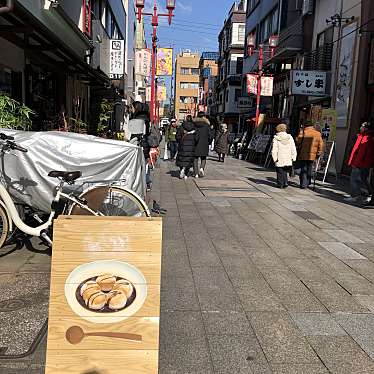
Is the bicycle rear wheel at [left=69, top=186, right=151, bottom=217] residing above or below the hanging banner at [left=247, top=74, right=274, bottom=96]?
below

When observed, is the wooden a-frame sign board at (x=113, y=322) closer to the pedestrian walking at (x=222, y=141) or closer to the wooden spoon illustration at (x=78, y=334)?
the wooden spoon illustration at (x=78, y=334)

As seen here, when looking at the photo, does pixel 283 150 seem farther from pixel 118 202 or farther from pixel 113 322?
pixel 113 322

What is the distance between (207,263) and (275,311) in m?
1.36

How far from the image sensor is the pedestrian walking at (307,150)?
1116 cm

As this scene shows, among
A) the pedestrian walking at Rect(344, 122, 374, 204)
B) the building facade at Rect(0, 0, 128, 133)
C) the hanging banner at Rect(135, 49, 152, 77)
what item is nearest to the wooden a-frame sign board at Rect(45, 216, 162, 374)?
the building facade at Rect(0, 0, 128, 133)

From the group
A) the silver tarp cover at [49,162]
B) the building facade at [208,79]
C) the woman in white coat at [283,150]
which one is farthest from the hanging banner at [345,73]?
the building facade at [208,79]

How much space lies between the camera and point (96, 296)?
88.6 inches

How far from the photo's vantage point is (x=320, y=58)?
17266mm

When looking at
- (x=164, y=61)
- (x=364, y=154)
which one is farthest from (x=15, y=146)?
(x=164, y=61)

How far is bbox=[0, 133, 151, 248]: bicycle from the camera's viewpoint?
14.4 ft

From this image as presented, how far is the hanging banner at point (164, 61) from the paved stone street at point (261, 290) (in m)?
14.4

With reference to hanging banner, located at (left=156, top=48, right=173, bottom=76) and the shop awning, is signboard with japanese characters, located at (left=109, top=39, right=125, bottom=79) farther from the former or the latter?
the shop awning

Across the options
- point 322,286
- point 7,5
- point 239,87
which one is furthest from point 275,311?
→ point 239,87

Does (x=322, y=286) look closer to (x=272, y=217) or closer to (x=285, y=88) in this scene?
(x=272, y=217)
